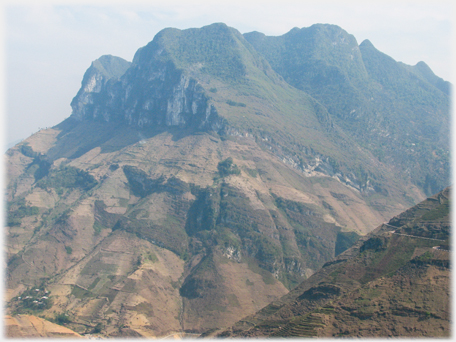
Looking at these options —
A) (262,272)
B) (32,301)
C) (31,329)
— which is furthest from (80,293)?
(262,272)

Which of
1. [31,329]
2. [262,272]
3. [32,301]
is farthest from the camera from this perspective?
[262,272]

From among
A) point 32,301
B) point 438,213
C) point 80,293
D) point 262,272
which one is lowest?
point 32,301

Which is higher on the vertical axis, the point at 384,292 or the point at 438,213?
the point at 438,213

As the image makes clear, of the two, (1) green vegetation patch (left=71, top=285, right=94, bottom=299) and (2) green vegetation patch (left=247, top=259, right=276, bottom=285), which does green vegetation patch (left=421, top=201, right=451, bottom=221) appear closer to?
(2) green vegetation patch (left=247, top=259, right=276, bottom=285)

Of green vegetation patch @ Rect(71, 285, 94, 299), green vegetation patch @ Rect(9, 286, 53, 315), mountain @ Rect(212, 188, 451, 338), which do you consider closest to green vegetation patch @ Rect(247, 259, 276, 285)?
mountain @ Rect(212, 188, 451, 338)

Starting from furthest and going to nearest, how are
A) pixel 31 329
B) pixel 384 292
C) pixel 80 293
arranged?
pixel 80 293, pixel 31 329, pixel 384 292

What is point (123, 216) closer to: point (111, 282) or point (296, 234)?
point (111, 282)

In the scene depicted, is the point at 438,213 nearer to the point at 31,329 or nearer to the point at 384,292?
the point at 384,292

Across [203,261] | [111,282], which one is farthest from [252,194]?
[111,282]

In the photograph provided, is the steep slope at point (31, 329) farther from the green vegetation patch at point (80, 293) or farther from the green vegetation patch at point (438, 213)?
the green vegetation patch at point (438, 213)
